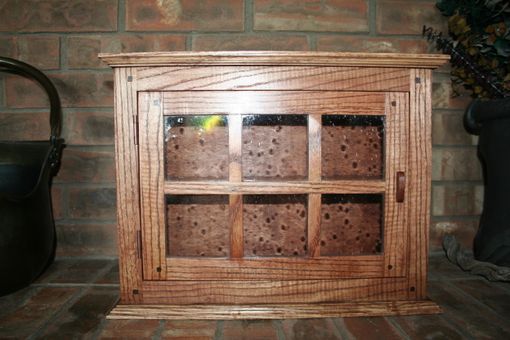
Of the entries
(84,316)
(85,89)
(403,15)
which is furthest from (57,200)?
(403,15)

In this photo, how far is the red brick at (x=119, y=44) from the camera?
3.34 feet

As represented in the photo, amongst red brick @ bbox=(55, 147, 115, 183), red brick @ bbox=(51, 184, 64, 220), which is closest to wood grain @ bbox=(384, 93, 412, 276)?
red brick @ bbox=(55, 147, 115, 183)

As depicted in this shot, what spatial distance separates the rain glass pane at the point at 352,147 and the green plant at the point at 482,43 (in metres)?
0.46

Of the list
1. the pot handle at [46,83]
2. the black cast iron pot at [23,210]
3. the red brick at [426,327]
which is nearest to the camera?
the red brick at [426,327]

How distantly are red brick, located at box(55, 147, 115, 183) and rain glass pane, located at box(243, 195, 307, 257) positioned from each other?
542 mm

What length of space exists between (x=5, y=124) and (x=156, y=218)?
26.8 inches

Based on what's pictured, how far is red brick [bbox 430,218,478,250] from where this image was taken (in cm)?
108

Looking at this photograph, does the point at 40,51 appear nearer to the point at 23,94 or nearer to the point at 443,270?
the point at 23,94

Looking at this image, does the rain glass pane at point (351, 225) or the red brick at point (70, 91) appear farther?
the red brick at point (70, 91)

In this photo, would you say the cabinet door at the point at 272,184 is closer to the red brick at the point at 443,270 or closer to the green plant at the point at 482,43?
the red brick at the point at 443,270

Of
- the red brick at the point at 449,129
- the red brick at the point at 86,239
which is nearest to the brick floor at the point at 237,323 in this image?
the red brick at the point at 86,239

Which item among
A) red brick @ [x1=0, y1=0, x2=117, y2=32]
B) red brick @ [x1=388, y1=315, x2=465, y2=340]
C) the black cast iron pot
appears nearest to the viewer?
red brick @ [x1=388, y1=315, x2=465, y2=340]

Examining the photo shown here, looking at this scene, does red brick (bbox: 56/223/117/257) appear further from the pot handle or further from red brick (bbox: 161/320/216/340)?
red brick (bbox: 161/320/216/340)

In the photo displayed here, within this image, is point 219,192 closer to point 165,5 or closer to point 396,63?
point 396,63
